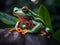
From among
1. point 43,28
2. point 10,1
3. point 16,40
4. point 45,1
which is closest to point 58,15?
point 45,1

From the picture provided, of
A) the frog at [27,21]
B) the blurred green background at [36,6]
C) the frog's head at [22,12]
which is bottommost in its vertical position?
the frog at [27,21]

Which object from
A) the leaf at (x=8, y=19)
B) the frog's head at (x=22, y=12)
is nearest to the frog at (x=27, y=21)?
the frog's head at (x=22, y=12)

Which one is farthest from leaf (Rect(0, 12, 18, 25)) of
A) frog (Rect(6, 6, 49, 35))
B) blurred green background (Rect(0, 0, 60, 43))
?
frog (Rect(6, 6, 49, 35))

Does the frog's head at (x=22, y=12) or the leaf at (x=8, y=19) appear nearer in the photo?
the frog's head at (x=22, y=12)

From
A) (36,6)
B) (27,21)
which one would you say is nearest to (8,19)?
(27,21)

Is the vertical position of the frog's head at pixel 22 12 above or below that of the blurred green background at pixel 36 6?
below

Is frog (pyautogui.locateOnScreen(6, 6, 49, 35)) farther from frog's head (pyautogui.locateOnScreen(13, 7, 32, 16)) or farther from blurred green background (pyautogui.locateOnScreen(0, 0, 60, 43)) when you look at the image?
blurred green background (pyautogui.locateOnScreen(0, 0, 60, 43))

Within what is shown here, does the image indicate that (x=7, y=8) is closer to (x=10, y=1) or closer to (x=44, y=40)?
(x=10, y=1)

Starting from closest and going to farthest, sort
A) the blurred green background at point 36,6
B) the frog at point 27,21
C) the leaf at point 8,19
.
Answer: the frog at point 27,21 < the leaf at point 8,19 < the blurred green background at point 36,6

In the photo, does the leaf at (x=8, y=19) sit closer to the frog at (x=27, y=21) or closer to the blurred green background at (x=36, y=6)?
the blurred green background at (x=36, y=6)

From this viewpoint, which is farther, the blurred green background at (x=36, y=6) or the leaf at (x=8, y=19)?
the blurred green background at (x=36, y=6)

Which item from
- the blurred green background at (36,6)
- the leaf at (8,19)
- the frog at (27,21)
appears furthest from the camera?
the blurred green background at (36,6)
